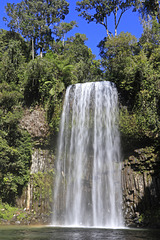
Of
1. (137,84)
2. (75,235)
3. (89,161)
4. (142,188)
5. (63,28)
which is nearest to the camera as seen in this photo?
(75,235)

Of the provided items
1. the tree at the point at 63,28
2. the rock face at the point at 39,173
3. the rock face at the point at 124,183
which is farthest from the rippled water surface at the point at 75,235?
the tree at the point at 63,28

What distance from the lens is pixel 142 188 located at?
13414mm

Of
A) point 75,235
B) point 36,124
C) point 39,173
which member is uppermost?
point 36,124

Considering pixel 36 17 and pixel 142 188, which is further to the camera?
pixel 36 17

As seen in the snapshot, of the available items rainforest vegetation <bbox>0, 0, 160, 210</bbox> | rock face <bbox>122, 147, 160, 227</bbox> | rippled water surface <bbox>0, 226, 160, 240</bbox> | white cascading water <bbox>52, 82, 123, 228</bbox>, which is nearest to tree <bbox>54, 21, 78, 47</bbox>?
rainforest vegetation <bbox>0, 0, 160, 210</bbox>

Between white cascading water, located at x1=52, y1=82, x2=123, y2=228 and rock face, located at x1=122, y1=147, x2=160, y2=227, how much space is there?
516 mm

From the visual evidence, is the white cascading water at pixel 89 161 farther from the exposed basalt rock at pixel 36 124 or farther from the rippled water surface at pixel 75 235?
the rippled water surface at pixel 75 235

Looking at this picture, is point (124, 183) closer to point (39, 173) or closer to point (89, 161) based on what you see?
point (89, 161)

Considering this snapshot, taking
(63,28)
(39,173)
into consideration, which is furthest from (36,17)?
(39,173)

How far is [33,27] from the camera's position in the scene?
1062 inches

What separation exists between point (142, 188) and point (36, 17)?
24047 millimetres

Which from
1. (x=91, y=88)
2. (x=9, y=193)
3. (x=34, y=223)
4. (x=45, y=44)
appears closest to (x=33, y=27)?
(x=45, y=44)

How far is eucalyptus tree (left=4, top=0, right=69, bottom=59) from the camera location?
1043 inches

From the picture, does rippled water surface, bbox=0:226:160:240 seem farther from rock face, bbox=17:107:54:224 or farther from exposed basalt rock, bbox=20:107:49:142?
exposed basalt rock, bbox=20:107:49:142
